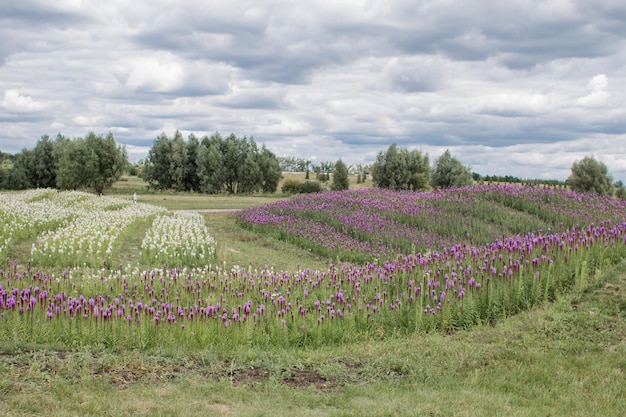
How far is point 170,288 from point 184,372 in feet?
15.0

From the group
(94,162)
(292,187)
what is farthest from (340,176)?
(94,162)

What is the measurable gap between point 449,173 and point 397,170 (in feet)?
18.7

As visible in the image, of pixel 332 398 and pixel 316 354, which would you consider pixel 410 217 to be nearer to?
pixel 316 354

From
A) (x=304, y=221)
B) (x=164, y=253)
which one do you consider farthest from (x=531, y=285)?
(x=304, y=221)

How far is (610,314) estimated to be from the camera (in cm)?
852

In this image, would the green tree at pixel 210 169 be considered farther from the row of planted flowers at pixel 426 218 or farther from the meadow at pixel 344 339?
the meadow at pixel 344 339

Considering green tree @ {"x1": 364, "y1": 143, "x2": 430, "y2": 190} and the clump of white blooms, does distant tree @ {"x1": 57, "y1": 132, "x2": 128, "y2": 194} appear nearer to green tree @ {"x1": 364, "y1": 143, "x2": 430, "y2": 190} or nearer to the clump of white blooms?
green tree @ {"x1": 364, "y1": 143, "x2": 430, "y2": 190}

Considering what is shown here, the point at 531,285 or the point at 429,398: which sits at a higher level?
the point at 531,285

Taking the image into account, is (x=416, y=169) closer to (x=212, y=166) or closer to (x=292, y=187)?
(x=292, y=187)

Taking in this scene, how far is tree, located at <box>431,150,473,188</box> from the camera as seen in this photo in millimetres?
61000

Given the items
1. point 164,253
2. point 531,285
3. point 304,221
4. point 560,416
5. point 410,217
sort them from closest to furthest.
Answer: point 560,416 → point 531,285 → point 164,253 → point 410,217 → point 304,221

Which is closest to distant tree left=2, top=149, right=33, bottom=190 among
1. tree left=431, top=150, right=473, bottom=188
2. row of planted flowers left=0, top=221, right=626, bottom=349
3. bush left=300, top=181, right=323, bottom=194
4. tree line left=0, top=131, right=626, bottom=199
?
tree line left=0, top=131, right=626, bottom=199

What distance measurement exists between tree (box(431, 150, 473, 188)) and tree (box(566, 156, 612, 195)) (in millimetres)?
10542

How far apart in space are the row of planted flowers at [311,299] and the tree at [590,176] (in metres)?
47.9
